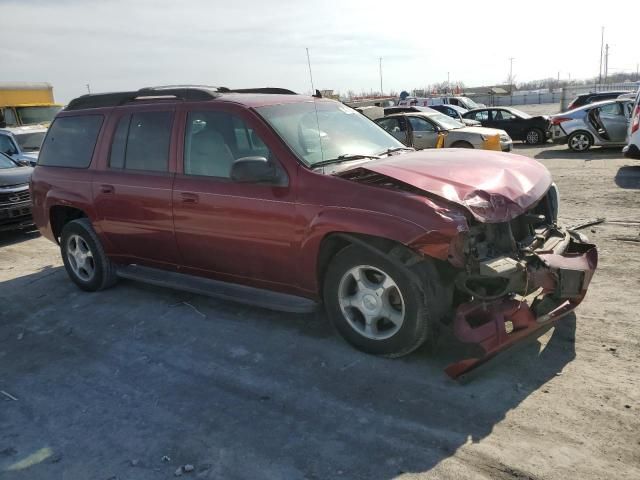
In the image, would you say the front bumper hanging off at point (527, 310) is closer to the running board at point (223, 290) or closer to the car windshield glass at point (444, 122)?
the running board at point (223, 290)

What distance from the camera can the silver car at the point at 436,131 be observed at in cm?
1465

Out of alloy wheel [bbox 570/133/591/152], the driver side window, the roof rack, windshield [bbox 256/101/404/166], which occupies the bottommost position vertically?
alloy wheel [bbox 570/133/591/152]

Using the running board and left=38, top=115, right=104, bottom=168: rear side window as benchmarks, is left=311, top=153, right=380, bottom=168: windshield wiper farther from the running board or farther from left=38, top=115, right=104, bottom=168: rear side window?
left=38, top=115, right=104, bottom=168: rear side window

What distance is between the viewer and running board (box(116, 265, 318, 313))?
14.1 feet

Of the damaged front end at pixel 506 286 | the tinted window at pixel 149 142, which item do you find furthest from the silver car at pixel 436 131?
the damaged front end at pixel 506 286

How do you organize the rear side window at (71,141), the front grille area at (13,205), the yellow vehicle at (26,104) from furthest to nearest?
the yellow vehicle at (26,104) < the front grille area at (13,205) < the rear side window at (71,141)

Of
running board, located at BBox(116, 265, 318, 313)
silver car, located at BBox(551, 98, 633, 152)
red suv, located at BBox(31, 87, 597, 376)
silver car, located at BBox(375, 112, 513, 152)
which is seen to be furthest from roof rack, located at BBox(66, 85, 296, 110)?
silver car, located at BBox(551, 98, 633, 152)

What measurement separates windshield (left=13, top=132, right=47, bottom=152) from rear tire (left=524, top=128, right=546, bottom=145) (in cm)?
1559

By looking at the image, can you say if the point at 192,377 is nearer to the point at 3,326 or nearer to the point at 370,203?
the point at 370,203

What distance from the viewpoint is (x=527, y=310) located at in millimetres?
3707

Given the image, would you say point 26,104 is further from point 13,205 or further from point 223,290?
point 223,290

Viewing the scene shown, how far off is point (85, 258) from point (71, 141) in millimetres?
1268

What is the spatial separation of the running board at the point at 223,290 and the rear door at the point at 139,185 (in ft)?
0.41

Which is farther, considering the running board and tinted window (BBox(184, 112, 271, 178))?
tinted window (BBox(184, 112, 271, 178))
